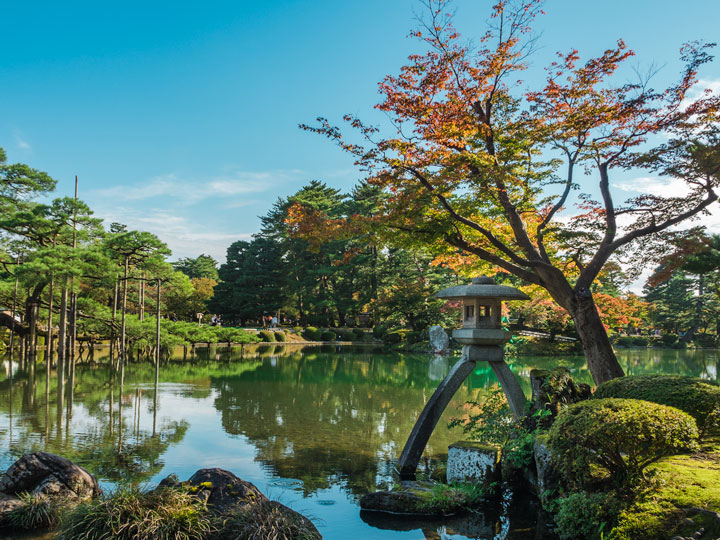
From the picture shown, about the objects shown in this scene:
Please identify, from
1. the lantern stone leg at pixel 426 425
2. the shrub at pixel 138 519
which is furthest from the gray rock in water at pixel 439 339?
the shrub at pixel 138 519

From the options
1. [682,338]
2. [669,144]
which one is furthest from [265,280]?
[669,144]

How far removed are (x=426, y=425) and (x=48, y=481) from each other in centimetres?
372

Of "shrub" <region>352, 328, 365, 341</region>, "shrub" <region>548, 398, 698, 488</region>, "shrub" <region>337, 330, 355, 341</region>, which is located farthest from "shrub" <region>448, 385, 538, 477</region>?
"shrub" <region>352, 328, 365, 341</region>

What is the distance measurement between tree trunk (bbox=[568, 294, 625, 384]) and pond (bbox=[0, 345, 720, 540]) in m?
2.27

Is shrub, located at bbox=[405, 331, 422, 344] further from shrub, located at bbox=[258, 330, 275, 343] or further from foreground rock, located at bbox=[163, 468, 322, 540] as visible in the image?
foreground rock, located at bbox=[163, 468, 322, 540]

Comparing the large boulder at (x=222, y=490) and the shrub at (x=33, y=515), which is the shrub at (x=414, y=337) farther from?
the shrub at (x=33, y=515)

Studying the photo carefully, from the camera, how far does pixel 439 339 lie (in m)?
22.6

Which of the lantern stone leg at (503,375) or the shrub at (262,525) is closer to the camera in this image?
the shrub at (262,525)

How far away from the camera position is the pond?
177 inches

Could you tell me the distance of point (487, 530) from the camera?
4.06 metres

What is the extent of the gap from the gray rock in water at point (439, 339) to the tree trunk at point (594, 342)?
50.9 ft

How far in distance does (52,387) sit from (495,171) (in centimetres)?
1034

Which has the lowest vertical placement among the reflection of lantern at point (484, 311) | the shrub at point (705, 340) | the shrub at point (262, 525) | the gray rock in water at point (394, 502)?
the shrub at point (705, 340)

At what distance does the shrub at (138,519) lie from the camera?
3221 millimetres
